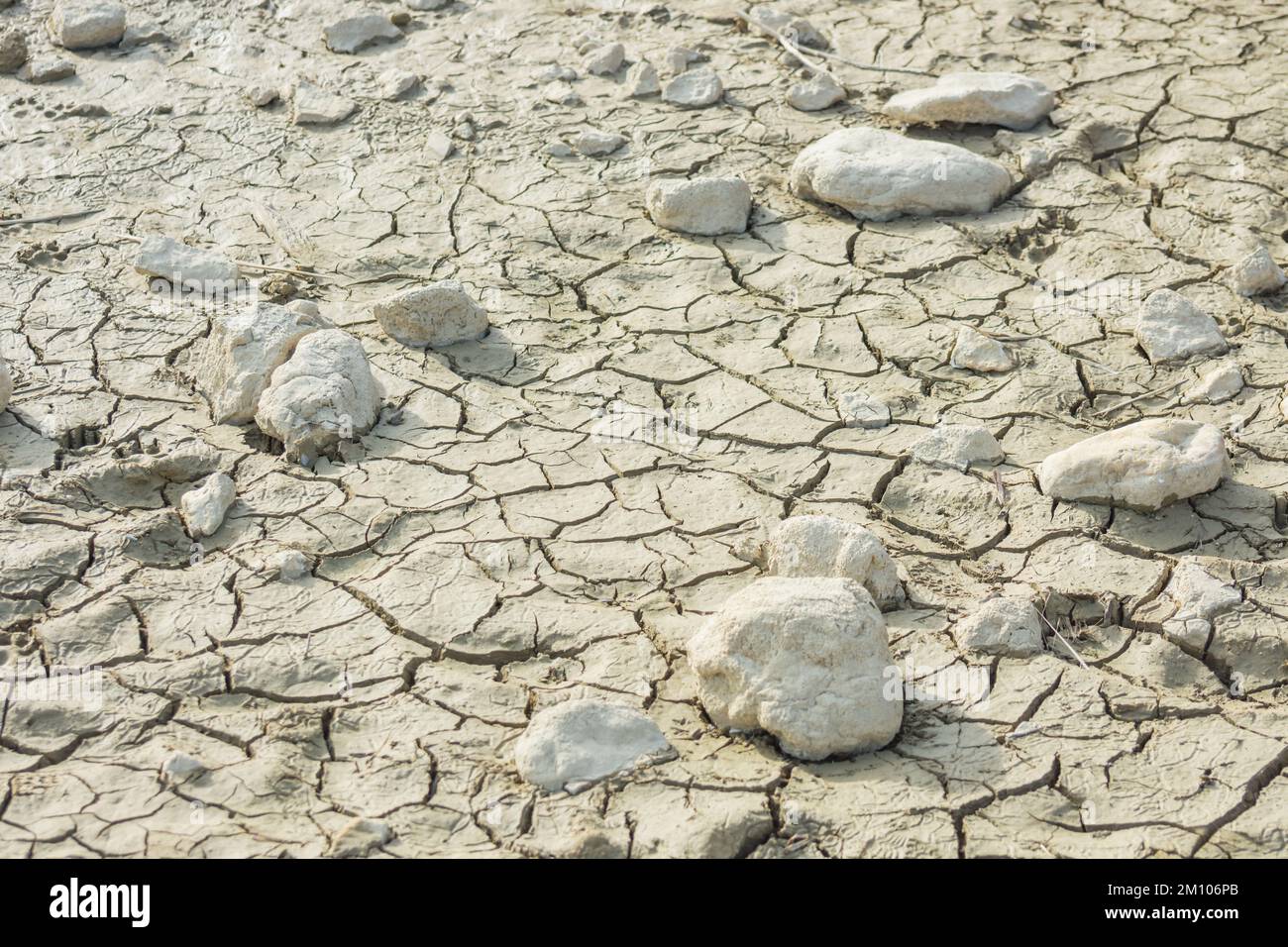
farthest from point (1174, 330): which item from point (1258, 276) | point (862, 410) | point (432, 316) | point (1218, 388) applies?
point (432, 316)

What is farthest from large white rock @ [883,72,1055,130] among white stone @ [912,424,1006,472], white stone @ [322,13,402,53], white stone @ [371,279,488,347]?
white stone @ [322,13,402,53]

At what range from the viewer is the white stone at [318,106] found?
5234 millimetres

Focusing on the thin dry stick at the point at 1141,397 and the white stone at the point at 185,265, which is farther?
the white stone at the point at 185,265

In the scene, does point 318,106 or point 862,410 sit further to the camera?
point 318,106

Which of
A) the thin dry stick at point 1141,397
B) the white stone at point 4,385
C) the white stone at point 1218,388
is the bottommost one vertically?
the white stone at point 4,385

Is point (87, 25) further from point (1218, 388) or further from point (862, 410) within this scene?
point (1218, 388)

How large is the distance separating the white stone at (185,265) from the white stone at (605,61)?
184 centimetres

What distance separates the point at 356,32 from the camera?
18.7 ft

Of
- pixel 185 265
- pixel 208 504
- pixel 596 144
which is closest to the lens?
pixel 208 504

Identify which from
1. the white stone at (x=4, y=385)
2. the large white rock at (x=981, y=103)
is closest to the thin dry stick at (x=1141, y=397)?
the large white rock at (x=981, y=103)

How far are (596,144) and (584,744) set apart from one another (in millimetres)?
2964

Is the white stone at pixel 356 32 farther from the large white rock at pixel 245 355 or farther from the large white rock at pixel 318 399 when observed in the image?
the large white rock at pixel 318 399

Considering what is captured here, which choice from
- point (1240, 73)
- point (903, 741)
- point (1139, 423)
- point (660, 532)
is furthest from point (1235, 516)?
point (1240, 73)

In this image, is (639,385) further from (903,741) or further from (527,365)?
(903,741)
